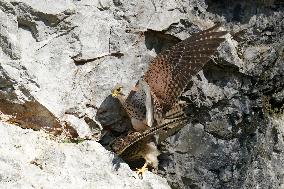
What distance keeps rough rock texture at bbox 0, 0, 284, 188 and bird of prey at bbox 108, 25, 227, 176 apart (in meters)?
0.14

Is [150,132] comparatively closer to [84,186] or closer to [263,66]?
[84,186]

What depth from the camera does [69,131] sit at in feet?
15.9

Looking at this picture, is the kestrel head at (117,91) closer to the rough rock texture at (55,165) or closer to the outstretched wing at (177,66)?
the outstretched wing at (177,66)

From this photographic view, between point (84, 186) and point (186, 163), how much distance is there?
1.13 m

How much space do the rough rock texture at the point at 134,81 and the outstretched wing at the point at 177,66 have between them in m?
0.17

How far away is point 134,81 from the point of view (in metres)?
5.05

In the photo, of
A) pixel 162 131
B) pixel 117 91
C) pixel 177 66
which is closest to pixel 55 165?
pixel 117 91

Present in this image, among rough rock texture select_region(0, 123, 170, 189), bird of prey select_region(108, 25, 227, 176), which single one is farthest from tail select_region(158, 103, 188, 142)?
rough rock texture select_region(0, 123, 170, 189)

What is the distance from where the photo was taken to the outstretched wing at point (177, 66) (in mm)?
4848

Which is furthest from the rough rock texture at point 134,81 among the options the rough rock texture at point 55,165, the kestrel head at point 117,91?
the kestrel head at point 117,91

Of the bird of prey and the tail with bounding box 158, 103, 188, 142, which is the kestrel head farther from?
the tail with bounding box 158, 103, 188, 142

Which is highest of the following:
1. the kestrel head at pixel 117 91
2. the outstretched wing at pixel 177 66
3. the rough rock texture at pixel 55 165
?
the outstretched wing at pixel 177 66

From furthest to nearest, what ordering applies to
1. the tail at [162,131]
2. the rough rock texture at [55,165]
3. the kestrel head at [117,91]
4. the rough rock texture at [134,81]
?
Result: 1. the kestrel head at [117,91]
2. the tail at [162,131]
3. the rough rock texture at [134,81]
4. the rough rock texture at [55,165]

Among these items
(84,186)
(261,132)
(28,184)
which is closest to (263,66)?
(261,132)
